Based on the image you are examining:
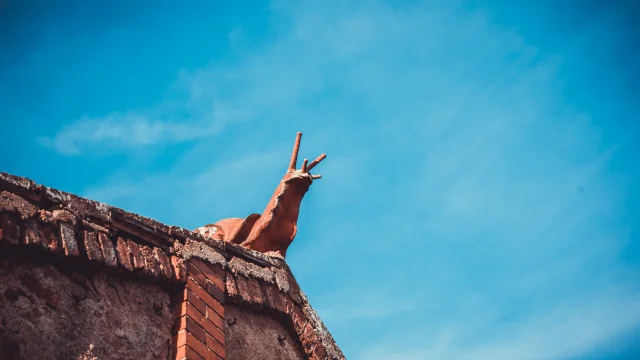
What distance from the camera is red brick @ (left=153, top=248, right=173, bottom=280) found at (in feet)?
11.5

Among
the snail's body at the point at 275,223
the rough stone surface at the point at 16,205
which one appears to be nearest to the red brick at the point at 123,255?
the rough stone surface at the point at 16,205

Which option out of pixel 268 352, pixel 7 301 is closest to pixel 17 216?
pixel 7 301

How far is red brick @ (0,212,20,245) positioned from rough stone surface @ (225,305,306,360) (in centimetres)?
124

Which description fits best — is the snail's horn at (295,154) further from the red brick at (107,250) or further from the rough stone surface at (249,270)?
the red brick at (107,250)

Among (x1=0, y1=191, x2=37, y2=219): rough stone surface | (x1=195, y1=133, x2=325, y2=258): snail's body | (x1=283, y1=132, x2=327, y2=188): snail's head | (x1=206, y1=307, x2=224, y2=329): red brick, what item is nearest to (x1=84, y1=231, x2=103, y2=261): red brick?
(x1=0, y1=191, x2=37, y2=219): rough stone surface

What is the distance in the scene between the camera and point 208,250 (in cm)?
387

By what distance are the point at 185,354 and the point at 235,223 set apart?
2591 mm

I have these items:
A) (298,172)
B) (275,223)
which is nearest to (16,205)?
(275,223)

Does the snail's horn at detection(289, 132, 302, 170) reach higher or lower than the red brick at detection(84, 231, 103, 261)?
higher

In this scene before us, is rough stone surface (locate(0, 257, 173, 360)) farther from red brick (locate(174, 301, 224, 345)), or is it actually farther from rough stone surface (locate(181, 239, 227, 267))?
rough stone surface (locate(181, 239, 227, 267))

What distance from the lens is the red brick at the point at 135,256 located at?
134 inches

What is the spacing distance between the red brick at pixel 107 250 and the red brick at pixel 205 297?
1.46 ft

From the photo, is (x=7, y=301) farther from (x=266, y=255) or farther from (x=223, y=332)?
(x=266, y=255)

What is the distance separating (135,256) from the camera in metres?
3.42
